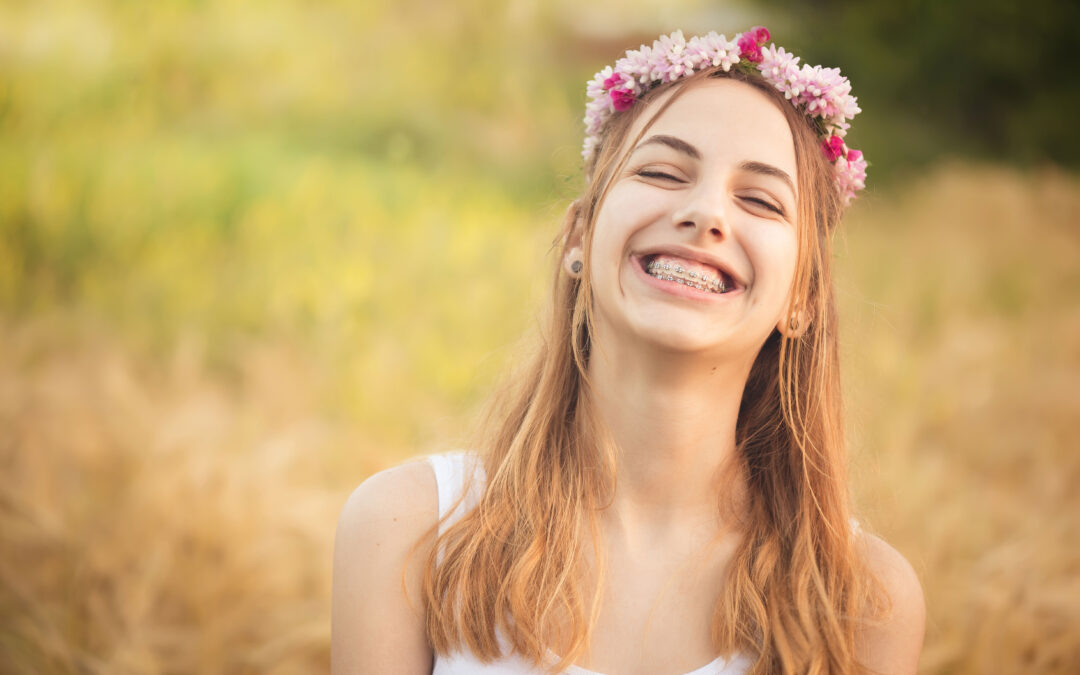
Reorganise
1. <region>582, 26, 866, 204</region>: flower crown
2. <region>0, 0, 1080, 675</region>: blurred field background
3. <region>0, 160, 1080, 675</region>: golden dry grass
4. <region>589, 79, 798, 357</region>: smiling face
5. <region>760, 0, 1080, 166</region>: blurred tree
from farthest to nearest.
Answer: <region>760, 0, 1080, 166</region>: blurred tree
<region>0, 0, 1080, 675</region>: blurred field background
<region>0, 160, 1080, 675</region>: golden dry grass
<region>582, 26, 866, 204</region>: flower crown
<region>589, 79, 798, 357</region>: smiling face

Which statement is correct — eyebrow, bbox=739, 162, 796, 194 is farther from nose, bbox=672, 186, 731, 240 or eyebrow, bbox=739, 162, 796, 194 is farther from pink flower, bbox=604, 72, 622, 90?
pink flower, bbox=604, 72, 622, 90

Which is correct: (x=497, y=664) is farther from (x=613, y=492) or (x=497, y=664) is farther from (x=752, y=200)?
(x=752, y=200)

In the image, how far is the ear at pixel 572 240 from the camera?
2094 millimetres

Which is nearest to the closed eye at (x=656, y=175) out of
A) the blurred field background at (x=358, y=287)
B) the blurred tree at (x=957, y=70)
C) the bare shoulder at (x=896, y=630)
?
the blurred field background at (x=358, y=287)

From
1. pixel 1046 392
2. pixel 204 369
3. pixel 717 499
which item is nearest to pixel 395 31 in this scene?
pixel 204 369

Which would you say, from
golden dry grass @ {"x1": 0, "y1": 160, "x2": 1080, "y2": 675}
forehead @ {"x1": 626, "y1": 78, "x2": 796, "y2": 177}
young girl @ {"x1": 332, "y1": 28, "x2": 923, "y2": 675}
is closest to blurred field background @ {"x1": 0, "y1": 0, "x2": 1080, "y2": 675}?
golden dry grass @ {"x1": 0, "y1": 160, "x2": 1080, "y2": 675}

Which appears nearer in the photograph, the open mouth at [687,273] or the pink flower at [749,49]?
the open mouth at [687,273]

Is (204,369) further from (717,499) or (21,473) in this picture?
(717,499)

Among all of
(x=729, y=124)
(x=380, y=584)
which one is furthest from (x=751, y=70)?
(x=380, y=584)

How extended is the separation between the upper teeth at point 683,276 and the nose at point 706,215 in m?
0.08

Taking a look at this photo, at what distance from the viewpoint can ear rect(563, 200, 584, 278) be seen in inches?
82.4

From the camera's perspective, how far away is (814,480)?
2.11 m

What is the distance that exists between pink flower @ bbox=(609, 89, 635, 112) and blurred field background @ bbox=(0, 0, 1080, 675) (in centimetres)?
55

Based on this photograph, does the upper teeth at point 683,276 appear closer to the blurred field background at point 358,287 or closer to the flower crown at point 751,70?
the flower crown at point 751,70
